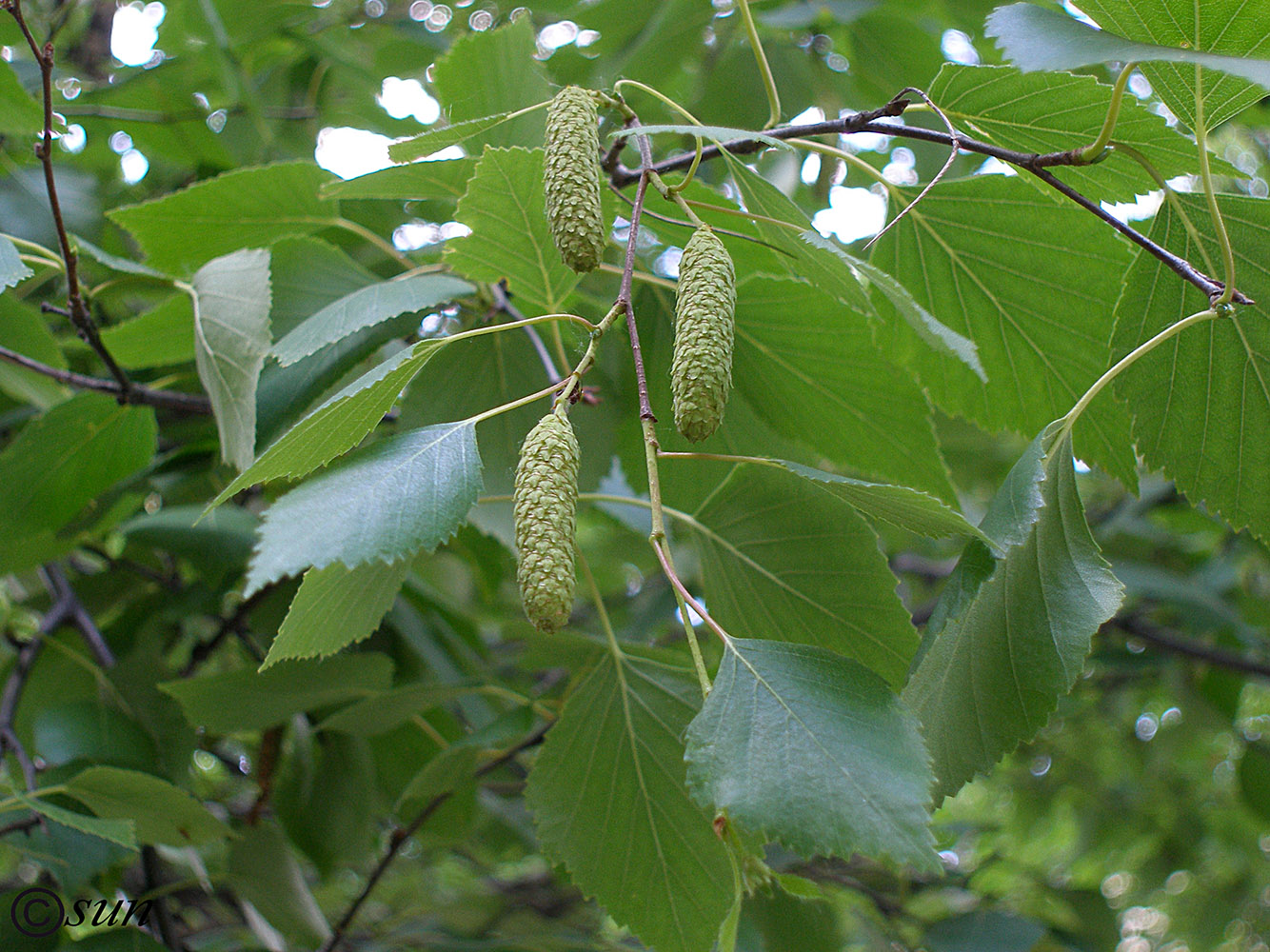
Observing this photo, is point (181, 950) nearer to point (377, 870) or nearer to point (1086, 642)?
point (377, 870)

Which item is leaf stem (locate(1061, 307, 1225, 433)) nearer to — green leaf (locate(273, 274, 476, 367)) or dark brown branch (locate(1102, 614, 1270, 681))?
green leaf (locate(273, 274, 476, 367))

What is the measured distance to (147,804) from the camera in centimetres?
111

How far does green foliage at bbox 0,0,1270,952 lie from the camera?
0.71 meters

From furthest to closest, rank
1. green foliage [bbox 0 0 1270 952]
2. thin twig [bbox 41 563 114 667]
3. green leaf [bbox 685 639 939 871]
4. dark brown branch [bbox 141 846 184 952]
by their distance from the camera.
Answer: thin twig [bbox 41 563 114 667], dark brown branch [bbox 141 846 184 952], green foliage [bbox 0 0 1270 952], green leaf [bbox 685 639 939 871]

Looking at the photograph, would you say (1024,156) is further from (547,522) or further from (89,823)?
(89,823)

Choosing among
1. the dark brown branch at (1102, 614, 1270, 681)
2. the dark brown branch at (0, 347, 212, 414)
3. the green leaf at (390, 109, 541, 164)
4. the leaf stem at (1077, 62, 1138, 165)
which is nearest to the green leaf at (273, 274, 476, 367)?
the green leaf at (390, 109, 541, 164)

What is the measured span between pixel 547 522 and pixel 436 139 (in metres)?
0.39

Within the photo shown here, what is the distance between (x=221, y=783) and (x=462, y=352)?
1.79 metres

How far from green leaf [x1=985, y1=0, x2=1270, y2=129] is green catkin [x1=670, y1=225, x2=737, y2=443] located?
0.26 metres

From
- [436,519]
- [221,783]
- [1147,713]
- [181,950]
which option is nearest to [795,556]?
[436,519]

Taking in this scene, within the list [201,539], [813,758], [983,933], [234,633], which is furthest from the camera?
[983,933]

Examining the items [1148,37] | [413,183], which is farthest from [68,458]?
[1148,37]

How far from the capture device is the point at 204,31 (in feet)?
5.55

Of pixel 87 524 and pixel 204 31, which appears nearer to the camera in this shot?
pixel 87 524
